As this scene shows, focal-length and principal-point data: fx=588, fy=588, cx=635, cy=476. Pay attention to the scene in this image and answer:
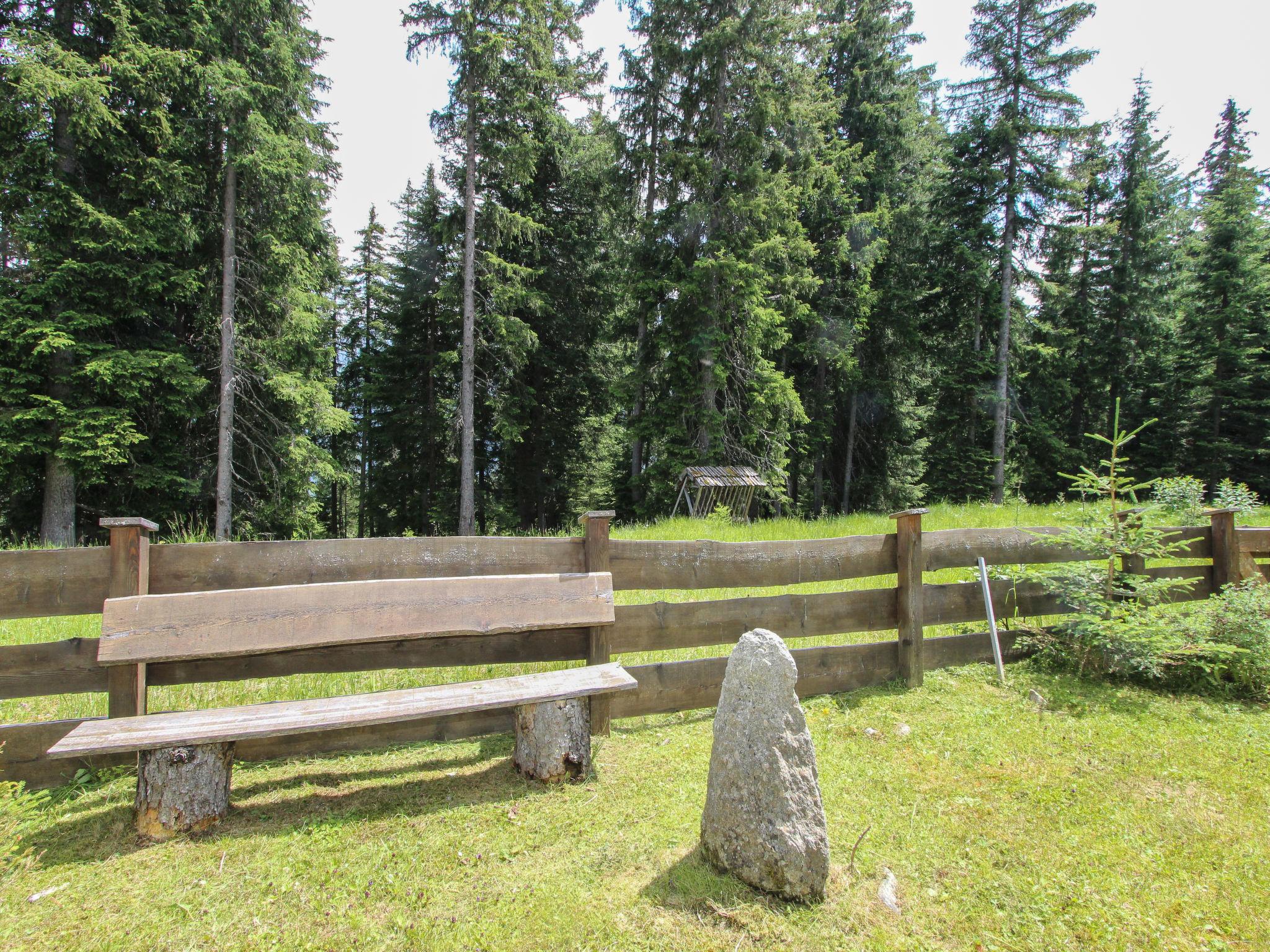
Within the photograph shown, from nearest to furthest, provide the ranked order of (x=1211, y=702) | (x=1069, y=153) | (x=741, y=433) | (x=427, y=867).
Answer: (x=427, y=867) < (x=1211, y=702) < (x=741, y=433) < (x=1069, y=153)

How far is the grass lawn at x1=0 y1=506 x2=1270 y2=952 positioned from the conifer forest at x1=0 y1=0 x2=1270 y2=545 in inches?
404

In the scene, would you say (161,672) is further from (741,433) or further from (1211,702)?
(741,433)

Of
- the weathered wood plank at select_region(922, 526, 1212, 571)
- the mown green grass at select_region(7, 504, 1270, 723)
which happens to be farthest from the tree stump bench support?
the weathered wood plank at select_region(922, 526, 1212, 571)

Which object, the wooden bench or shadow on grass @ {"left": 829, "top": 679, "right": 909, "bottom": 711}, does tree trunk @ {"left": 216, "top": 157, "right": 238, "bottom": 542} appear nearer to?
the wooden bench

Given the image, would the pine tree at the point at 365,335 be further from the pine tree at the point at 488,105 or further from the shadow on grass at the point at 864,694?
the shadow on grass at the point at 864,694

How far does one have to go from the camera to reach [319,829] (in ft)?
9.86

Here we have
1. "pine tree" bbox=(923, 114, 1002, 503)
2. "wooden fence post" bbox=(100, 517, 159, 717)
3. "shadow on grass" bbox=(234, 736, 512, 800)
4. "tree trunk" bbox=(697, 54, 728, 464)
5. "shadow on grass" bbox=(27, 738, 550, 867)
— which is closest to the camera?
"shadow on grass" bbox=(27, 738, 550, 867)

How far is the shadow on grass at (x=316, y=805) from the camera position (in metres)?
2.88

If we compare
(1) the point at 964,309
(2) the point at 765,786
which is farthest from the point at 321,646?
(1) the point at 964,309

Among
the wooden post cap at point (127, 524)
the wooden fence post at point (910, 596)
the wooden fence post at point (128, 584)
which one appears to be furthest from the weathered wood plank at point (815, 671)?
the wooden post cap at point (127, 524)

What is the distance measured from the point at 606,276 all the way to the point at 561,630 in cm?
1831

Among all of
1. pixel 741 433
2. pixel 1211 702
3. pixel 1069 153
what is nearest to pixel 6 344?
pixel 741 433

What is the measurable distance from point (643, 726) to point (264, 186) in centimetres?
1445

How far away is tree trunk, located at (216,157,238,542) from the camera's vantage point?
12.3 m
